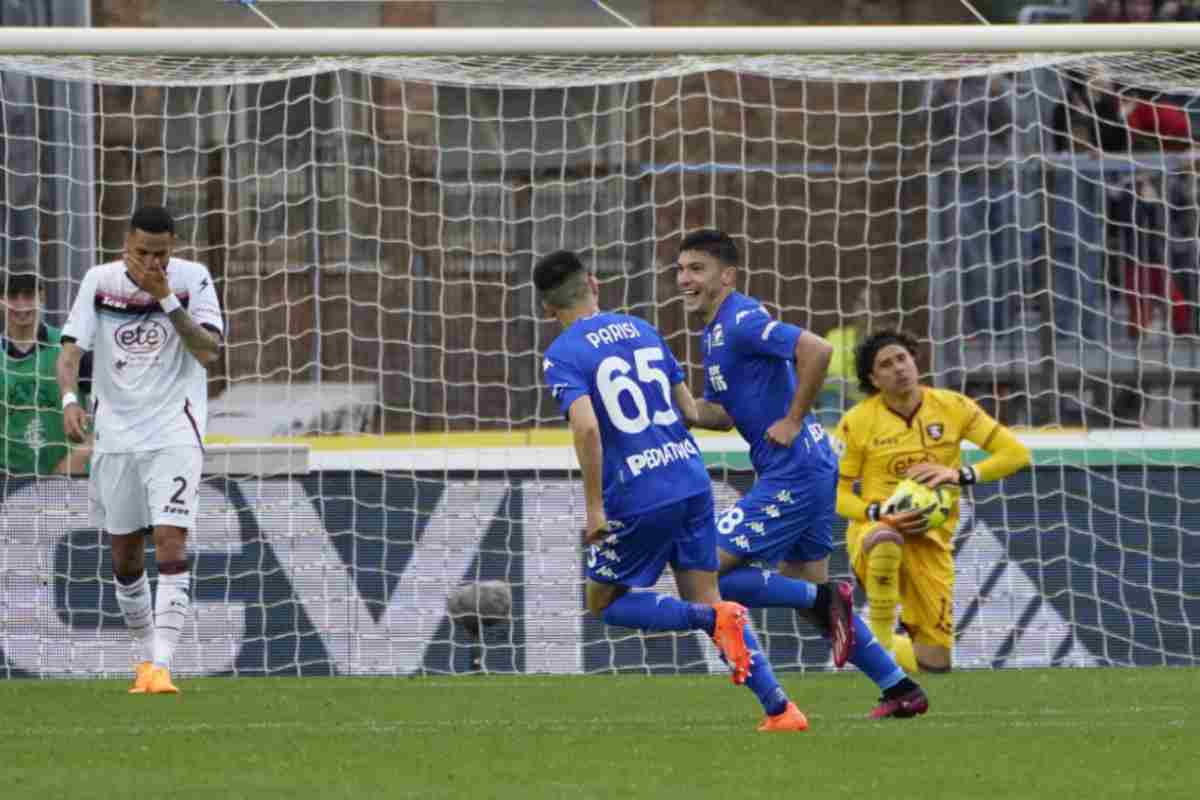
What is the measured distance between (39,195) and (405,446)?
256cm

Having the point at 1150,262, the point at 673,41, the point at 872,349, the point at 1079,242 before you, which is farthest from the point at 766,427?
the point at 1150,262

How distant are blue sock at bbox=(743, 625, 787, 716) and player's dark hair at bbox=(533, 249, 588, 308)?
1255 mm

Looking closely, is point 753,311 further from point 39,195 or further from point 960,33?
point 39,195

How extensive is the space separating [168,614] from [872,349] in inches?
135

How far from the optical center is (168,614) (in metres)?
8.67

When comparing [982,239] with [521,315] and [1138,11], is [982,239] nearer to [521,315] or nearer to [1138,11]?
[521,315]

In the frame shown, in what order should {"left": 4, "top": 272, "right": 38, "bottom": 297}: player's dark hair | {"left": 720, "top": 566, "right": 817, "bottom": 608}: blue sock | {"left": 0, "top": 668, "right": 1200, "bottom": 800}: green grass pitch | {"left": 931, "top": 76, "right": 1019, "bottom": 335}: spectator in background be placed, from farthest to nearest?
{"left": 931, "top": 76, "right": 1019, "bottom": 335}: spectator in background, {"left": 4, "top": 272, "right": 38, "bottom": 297}: player's dark hair, {"left": 720, "top": 566, "right": 817, "bottom": 608}: blue sock, {"left": 0, "top": 668, "right": 1200, "bottom": 800}: green grass pitch

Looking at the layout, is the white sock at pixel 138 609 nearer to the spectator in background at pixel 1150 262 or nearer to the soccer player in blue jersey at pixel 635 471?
the soccer player in blue jersey at pixel 635 471

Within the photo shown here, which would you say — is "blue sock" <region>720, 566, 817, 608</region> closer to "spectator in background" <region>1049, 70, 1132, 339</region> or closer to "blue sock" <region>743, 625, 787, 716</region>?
"blue sock" <region>743, 625, 787, 716</region>

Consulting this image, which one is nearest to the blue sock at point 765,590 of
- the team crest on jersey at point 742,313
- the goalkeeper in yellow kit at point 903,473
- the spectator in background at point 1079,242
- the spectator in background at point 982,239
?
the team crest on jersey at point 742,313

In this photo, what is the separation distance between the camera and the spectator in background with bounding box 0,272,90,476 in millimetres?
10250

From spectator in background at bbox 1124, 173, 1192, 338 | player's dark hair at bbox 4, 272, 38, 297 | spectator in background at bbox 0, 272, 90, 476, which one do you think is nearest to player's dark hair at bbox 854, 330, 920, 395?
spectator in background at bbox 0, 272, 90, 476

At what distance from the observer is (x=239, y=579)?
10195 millimetres

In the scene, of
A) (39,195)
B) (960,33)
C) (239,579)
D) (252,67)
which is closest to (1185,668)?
(960,33)
